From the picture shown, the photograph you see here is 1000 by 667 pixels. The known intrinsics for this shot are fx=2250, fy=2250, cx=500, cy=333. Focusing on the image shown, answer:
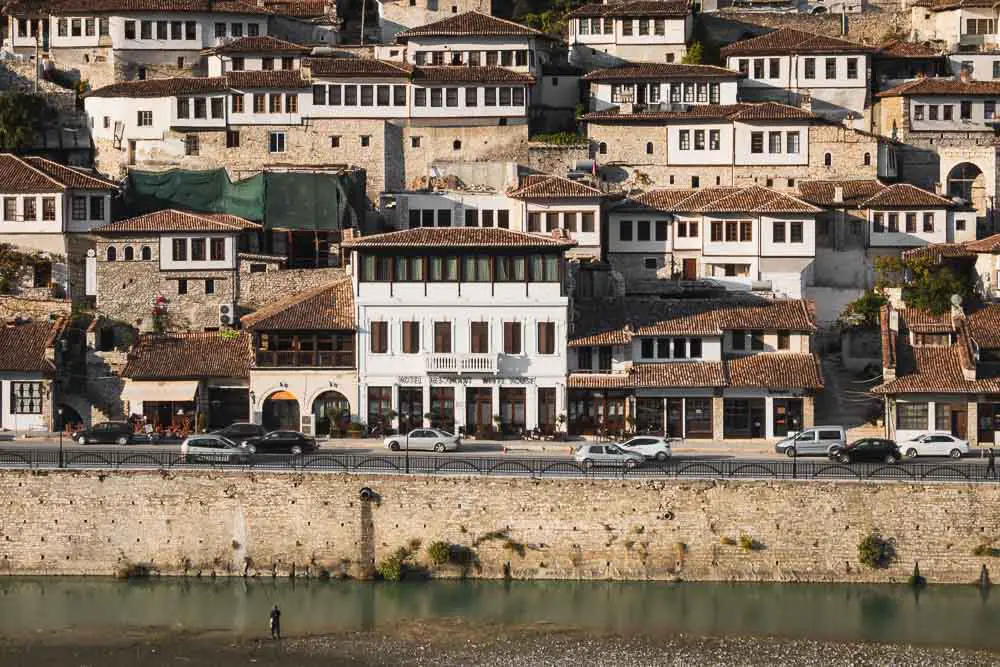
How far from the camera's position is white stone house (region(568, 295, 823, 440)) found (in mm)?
81750

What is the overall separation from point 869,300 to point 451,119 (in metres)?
21.8

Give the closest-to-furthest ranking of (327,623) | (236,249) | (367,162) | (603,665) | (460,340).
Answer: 1. (603,665)
2. (327,623)
3. (460,340)
4. (236,249)
5. (367,162)

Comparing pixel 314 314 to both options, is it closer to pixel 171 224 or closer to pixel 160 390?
pixel 160 390

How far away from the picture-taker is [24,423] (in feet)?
273

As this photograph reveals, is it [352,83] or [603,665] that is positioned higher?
[352,83]

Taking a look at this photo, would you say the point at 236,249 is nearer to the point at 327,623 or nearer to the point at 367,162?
the point at 367,162

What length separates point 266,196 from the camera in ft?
310

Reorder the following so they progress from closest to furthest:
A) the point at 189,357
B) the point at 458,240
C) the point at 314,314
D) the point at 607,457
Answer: the point at 607,457 → the point at 458,240 → the point at 314,314 → the point at 189,357

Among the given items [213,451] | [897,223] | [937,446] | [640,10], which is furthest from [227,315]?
[640,10]

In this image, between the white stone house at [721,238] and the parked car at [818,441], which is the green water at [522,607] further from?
the white stone house at [721,238]

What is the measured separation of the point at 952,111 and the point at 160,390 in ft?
133

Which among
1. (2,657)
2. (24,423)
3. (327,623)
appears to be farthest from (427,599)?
(24,423)

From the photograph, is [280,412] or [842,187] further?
[842,187]

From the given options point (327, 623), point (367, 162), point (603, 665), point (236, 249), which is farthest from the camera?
point (367, 162)
